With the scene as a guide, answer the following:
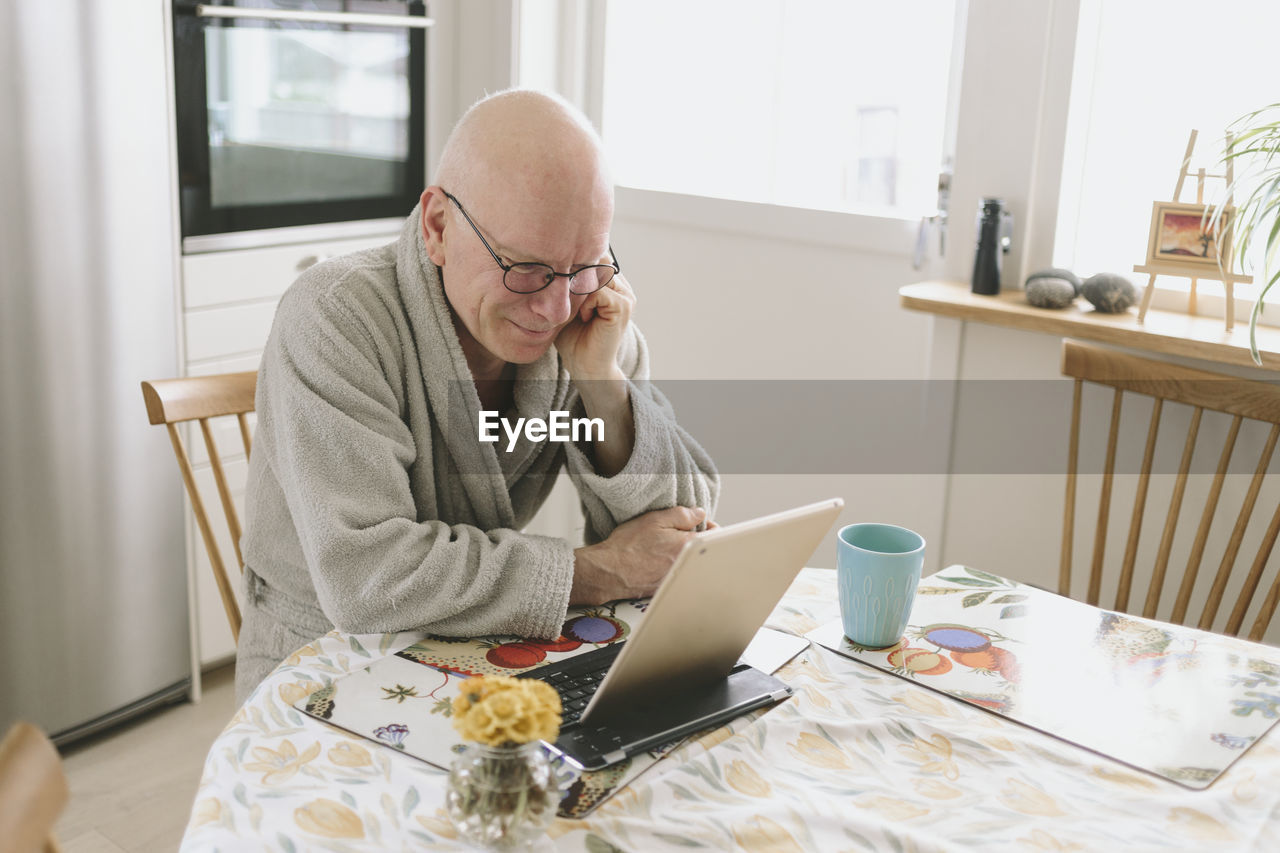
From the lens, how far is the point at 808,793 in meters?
0.91

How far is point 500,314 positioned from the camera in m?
1.38

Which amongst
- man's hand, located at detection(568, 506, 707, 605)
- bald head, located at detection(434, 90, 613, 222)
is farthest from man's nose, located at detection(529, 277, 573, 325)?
man's hand, located at detection(568, 506, 707, 605)

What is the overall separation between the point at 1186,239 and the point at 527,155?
119 cm

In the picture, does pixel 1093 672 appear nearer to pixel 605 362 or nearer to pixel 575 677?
pixel 575 677

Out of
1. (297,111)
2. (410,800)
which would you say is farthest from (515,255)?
(297,111)

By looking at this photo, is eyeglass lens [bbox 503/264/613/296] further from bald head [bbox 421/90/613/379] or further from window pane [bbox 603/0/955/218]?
window pane [bbox 603/0/955/218]

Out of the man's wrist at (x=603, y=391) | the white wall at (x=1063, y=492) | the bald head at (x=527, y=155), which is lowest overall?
the white wall at (x=1063, y=492)

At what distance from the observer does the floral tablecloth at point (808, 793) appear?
33.3 inches

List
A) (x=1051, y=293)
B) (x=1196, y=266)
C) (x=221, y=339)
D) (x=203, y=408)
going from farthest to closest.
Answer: (x=221, y=339), (x=1051, y=293), (x=1196, y=266), (x=203, y=408)

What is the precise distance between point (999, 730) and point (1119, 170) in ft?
4.63

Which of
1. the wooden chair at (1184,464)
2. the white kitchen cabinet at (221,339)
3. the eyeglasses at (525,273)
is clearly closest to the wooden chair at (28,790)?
the eyeglasses at (525,273)

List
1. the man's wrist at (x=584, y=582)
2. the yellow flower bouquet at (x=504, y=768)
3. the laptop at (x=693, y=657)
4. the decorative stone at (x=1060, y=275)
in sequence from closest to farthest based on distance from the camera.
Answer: the yellow flower bouquet at (x=504, y=768) < the laptop at (x=693, y=657) < the man's wrist at (x=584, y=582) < the decorative stone at (x=1060, y=275)

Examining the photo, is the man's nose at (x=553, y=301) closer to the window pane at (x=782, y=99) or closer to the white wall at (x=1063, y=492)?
the white wall at (x=1063, y=492)

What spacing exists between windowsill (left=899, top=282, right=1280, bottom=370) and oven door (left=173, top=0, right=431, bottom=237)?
1292mm
